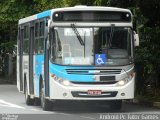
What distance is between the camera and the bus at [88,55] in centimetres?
1888

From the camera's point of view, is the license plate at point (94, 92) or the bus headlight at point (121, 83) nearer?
the license plate at point (94, 92)

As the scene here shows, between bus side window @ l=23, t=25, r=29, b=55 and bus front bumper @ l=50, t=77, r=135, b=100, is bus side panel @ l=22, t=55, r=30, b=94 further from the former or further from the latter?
bus front bumper @ l=50, t=77, r=135, b=100

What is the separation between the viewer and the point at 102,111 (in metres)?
20.2

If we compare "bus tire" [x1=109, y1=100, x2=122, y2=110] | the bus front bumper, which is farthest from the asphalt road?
the bus front bumper

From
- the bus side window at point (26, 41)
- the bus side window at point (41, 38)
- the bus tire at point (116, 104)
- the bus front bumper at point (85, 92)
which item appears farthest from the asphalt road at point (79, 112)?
the bus side window at point (26, 41)

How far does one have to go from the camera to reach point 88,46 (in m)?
19.1

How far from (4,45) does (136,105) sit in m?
25.1

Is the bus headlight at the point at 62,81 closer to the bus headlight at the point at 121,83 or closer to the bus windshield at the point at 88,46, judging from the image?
the bus windshield at the point at 88,46

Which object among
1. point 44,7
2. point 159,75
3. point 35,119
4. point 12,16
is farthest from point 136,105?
point 12,16

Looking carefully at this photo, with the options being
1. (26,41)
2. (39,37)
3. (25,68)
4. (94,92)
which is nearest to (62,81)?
(94,92)

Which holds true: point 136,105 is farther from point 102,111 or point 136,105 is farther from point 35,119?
point 35,119

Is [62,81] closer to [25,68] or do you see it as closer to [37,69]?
[37,69]

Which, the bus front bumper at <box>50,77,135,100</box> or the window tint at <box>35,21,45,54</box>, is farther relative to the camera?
the window tint at <box>35,21,45,54</box>

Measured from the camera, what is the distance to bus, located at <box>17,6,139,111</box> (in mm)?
18875
